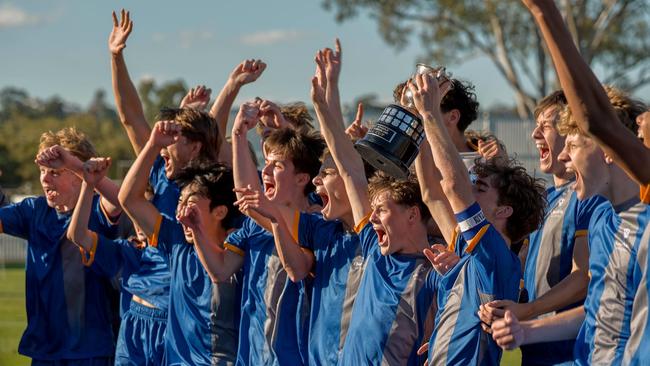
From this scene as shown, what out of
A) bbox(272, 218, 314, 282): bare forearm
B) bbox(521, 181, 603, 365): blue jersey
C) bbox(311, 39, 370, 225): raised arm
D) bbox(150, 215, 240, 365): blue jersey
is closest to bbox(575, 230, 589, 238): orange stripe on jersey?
bbox(521, 181, 603, 365): blue jersey

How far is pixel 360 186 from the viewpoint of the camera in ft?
18.2

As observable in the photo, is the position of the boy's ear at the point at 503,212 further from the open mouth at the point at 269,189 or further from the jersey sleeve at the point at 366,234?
the open mouth at the point at 269,189

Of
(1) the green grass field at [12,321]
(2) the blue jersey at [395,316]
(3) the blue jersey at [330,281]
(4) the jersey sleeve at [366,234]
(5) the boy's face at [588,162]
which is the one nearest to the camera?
(5) the boy's face at [588,162]

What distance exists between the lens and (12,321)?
1578cm

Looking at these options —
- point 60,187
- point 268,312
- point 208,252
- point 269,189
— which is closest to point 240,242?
point 208,252

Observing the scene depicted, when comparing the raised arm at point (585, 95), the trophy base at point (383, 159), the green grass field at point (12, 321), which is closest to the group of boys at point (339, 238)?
the raised arm at point (585, 95)

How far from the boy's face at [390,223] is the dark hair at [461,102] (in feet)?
2.91

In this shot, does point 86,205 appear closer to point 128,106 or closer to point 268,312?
point 128,106

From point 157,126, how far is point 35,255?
69.8 inches

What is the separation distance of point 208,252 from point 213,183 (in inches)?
20.0

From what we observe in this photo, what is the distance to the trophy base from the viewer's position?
478 cm

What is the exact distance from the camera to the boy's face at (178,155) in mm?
6965

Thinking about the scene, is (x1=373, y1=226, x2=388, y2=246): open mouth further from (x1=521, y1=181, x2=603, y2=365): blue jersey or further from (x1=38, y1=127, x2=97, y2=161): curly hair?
(x1=38, y1=127, x2=97, y2=161): curly hair

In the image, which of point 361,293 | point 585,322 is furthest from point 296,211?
point 585,322
